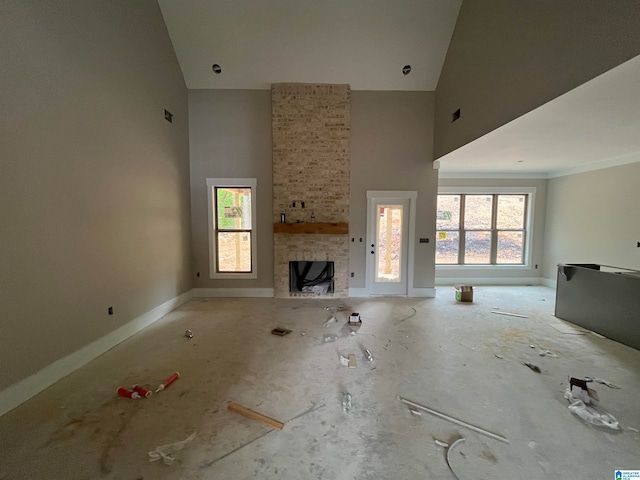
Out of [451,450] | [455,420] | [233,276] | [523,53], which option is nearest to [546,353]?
[455,420]

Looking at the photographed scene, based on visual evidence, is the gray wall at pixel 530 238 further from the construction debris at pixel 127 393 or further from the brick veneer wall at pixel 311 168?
the construction debris at pixel 127 393

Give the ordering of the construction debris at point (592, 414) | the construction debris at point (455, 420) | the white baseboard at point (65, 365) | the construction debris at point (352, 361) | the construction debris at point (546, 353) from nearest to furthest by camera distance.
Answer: the construction debris at point (455, 420) < the construction debris at point (592, 414) < the white baseboard at point (65, 365) < the construction debris at point (352, 361) < the construction debris at point (546, 353)

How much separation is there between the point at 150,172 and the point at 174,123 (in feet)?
4.14

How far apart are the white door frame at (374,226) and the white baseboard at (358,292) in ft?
0.19

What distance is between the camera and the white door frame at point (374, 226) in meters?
5.41

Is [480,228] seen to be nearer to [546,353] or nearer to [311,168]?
[546,353]

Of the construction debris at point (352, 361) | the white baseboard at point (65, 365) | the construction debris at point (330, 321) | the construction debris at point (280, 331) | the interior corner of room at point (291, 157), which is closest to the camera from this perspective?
the white baseboard at point (65, 365)

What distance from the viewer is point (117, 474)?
1617mm

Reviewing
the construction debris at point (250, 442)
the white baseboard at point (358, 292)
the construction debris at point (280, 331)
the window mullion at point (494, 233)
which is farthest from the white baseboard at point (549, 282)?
the construction debris at point (250, 442)

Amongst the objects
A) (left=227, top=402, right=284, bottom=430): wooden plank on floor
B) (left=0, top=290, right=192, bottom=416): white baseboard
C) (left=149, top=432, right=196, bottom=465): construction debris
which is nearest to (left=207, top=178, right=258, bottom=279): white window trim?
(left=0, top=290, right=192, bottom=416): white baseboard

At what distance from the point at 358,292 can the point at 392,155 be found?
2.90m

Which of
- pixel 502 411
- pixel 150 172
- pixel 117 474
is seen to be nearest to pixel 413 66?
pixel 150 172

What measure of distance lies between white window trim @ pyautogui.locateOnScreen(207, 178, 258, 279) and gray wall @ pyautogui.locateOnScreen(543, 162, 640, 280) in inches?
271

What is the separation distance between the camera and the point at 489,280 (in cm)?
662
